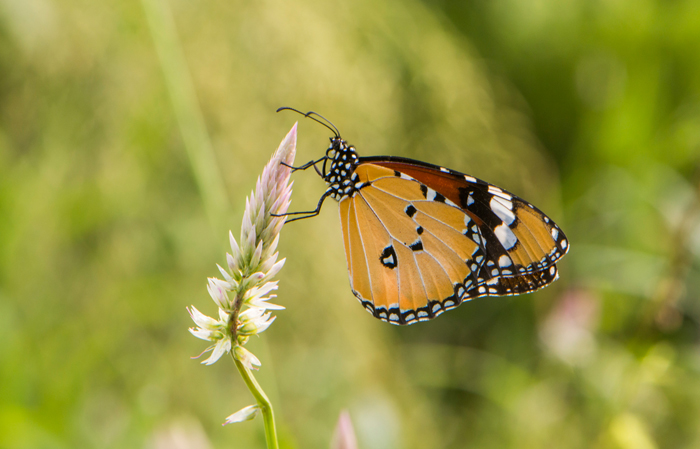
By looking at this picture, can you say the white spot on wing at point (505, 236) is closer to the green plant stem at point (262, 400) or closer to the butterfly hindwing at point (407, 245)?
the butterfly hindwing at point (407, 245)

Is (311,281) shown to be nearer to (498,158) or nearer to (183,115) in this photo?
(498,158)

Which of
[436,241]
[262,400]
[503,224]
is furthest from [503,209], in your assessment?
[262,400]

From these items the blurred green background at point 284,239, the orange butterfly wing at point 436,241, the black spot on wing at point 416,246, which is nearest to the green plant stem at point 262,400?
the blurred green background at point 284,239

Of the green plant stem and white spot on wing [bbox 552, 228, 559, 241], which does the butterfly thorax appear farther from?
the green plant stem

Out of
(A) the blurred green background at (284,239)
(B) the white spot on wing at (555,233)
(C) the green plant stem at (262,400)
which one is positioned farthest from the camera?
(A) the blurred green background at (284,239)

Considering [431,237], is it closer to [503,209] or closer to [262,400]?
[503,209]

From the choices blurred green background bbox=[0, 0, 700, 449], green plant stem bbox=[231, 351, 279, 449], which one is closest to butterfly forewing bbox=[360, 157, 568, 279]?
blurred green background bbox=[0, 0, 700, 449]

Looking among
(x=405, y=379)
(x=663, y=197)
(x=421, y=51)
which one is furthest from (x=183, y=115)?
(x=663, y=197)
